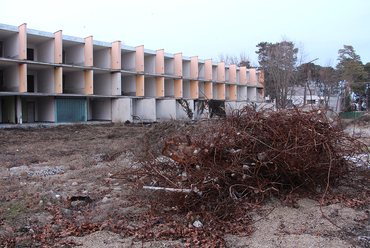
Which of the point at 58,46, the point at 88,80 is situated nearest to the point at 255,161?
the point at 58,46

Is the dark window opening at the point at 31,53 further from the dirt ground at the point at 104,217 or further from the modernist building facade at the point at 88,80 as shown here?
the dirt ground at the point at 104,217

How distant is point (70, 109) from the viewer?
79.3 ft

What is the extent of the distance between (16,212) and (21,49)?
19589mm

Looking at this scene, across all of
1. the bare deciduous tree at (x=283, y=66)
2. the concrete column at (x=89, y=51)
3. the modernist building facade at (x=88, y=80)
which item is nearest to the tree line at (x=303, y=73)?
the bare deciduous tree at (x=283, y=66)

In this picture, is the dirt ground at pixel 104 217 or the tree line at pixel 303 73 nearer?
the dirt ground at pixel 104 217

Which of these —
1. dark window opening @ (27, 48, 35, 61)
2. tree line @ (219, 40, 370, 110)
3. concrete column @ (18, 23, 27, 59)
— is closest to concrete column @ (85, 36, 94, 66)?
dark window opening @ (27, 48, 35, 61)

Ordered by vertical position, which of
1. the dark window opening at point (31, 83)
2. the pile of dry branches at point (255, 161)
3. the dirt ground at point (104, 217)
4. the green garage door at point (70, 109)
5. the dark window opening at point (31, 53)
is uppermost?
the dark window opening at point (31, 53)

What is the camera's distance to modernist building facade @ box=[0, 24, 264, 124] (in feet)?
71.4

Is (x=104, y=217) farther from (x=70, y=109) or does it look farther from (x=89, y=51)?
(x=89, y=51)

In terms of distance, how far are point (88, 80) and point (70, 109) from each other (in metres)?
2.96

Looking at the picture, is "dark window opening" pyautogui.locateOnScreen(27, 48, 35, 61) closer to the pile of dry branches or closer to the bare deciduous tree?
the pile of dry branches

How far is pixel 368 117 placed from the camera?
2625 cm

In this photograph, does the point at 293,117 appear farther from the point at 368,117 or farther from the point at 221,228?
the point at 368,117

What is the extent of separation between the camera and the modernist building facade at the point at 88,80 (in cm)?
2175
